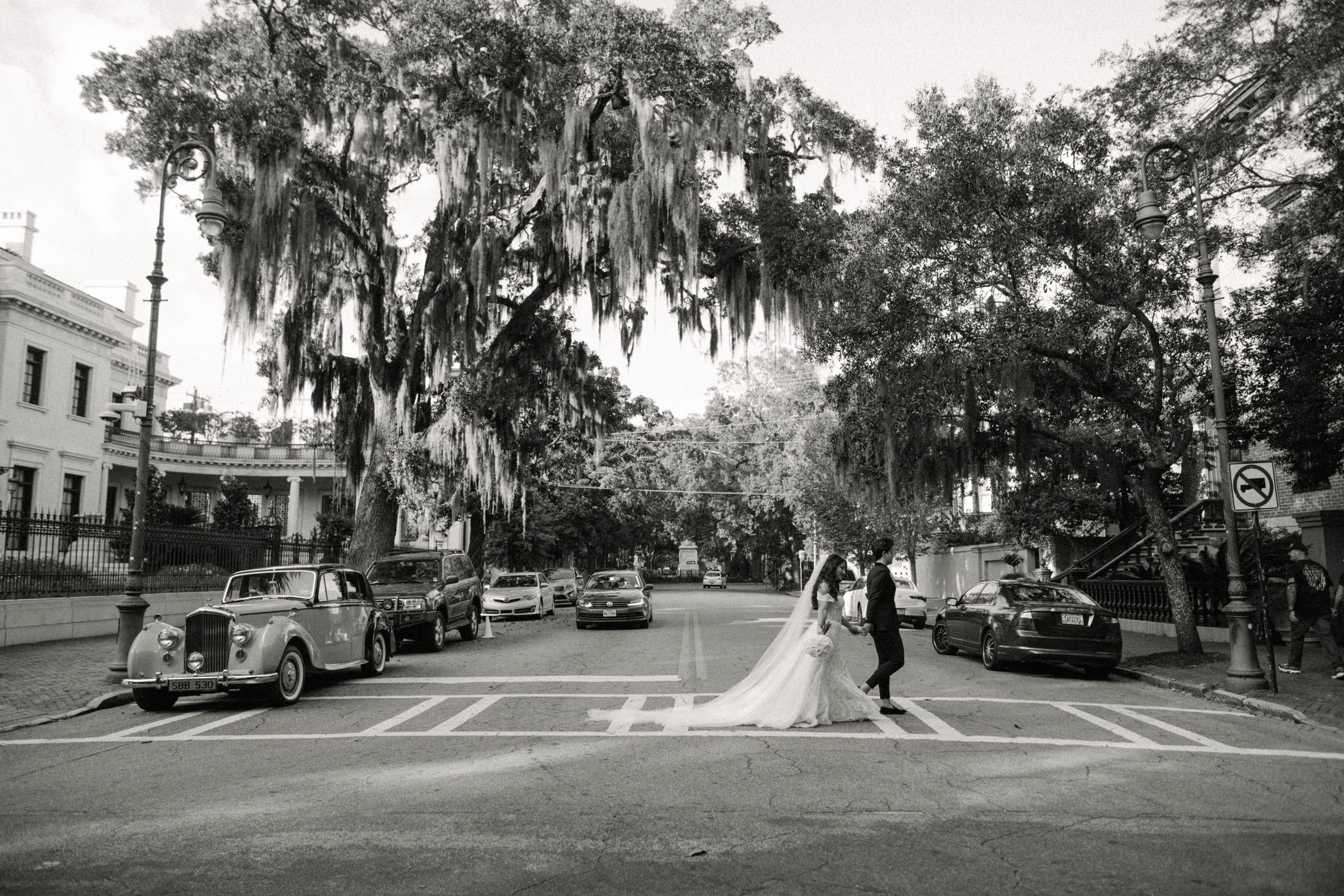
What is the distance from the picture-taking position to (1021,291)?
14.8 metres

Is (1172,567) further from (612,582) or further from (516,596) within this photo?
(516,596)

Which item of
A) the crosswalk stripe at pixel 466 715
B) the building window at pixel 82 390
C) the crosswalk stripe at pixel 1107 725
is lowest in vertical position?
the crosswalk stripe at pixel 1107 725

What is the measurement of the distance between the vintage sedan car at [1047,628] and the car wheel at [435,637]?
9509 millimetres

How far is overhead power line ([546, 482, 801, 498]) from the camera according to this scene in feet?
155

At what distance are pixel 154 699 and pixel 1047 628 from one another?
449 inches

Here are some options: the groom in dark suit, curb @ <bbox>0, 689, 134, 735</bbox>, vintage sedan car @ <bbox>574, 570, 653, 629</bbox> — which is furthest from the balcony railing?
the groom in dark suit

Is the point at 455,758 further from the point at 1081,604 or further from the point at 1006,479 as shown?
the point at 1006,479

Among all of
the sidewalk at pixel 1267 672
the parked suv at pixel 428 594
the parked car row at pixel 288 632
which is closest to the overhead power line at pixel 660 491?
the parked suv at pixel 428 594

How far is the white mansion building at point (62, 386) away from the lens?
31844 millimetres

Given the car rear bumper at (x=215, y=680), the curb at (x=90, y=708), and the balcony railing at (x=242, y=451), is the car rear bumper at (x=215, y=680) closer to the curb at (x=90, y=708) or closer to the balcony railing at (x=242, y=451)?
the curb at (x=90, y=708)

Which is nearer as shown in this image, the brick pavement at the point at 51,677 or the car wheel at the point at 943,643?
the brick pavement at the point at 51,677

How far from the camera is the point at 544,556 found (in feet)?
161

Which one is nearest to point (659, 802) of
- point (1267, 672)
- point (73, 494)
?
point (1267, 672)

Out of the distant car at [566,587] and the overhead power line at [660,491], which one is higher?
the overhead power line at [660,491]
